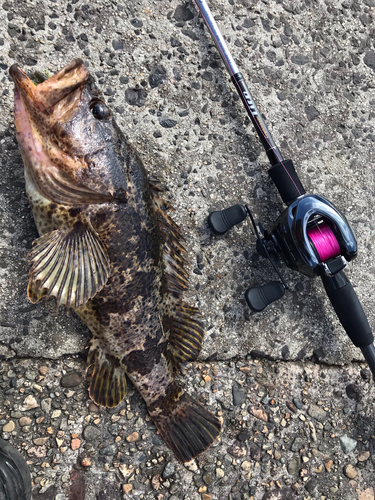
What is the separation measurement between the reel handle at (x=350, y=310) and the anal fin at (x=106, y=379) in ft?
4.55

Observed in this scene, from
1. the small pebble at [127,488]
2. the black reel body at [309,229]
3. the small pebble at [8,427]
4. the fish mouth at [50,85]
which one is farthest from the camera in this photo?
the small pebble at [127,488]

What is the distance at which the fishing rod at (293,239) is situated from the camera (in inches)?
91.5

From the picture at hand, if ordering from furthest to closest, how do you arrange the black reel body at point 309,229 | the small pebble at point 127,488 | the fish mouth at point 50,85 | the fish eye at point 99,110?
the small pebble at point 127,488, the black reel body at point 309,229, the fish eye at point 99,110, the fish mouth at point 50,85

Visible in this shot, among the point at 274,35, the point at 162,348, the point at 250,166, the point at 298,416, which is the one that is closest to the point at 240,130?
the point at 250,166

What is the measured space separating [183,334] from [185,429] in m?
0.58

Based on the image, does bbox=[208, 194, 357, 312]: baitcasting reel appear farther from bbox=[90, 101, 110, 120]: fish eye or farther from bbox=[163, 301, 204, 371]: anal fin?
bbox=[90, 101, 110, 120]: fish eye

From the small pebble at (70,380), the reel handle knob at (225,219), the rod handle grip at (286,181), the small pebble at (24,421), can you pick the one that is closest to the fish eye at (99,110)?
the reel handle knob at (225,219)

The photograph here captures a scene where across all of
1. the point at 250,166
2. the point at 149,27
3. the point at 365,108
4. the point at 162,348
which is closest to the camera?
the point at 162,348

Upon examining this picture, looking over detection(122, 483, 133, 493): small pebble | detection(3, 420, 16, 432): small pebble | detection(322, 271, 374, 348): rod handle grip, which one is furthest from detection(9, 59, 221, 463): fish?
detection(322, 271, 374, 348): rod handle grip

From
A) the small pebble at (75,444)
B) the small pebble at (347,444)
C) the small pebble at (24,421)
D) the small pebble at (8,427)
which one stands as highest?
the small pebble at (8,427)

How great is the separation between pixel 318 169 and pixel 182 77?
1180 millimetres

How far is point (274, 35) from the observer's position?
2930 mm

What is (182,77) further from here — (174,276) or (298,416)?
(298,416)

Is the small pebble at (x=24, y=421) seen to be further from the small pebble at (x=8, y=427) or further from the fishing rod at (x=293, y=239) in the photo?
the fishing rod at (x=293, y=239)
